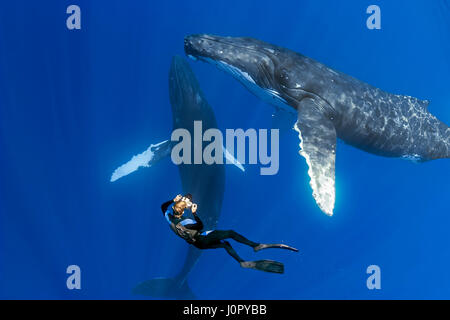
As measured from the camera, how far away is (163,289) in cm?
1171

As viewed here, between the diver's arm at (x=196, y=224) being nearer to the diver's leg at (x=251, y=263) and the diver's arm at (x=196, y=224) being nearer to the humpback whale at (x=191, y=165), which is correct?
the diver's leg at (x=251, y=263)

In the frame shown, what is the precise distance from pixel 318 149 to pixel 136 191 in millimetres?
7753

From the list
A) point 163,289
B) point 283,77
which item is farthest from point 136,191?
point 283,77

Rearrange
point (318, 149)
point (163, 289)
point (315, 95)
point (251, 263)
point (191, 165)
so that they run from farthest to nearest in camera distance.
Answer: point (163, 289), point (191, 165), point (315, 95), point (318, 149), point (251, 263)

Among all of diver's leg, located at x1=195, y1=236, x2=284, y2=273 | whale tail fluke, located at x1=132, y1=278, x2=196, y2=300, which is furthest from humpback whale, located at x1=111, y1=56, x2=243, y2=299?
diver's leg, located at x1=195, y1=236, x2=284, y2=273

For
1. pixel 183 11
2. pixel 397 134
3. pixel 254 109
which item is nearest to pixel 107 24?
pixel 183 11

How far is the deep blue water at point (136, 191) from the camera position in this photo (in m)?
13.1

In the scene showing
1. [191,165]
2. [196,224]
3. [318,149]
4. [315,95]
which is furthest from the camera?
[191,165]

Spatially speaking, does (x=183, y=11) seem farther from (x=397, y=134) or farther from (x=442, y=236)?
(x=442, y=236)

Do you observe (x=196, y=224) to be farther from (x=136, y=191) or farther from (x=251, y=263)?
(x=136, y=191)

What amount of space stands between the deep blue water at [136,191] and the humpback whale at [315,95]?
4414mm

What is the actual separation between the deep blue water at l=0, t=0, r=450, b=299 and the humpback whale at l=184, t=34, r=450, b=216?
441cm
